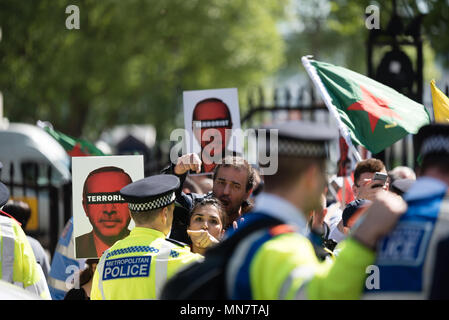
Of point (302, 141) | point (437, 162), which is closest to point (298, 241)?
A: point (302, 141)

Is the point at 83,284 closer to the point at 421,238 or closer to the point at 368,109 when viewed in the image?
the point at 368,109

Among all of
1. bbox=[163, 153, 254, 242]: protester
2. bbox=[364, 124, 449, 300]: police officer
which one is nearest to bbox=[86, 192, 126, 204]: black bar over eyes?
bbox=[163, 153, 254, 242]: protester

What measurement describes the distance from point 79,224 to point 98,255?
10.6 inches

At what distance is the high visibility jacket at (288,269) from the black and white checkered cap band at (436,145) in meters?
0.47

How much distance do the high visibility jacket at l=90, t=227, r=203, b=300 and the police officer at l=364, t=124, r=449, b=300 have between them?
1316 millimetres

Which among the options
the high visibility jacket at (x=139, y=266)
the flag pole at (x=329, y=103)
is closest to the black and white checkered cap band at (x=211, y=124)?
the flag pole at (x=329, y=103)

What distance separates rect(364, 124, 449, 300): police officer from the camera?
246cm

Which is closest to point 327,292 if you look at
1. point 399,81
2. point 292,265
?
point 292,265

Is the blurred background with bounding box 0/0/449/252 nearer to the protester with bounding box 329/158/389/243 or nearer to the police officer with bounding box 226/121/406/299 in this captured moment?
the protester with bounding box 329/158/389/243

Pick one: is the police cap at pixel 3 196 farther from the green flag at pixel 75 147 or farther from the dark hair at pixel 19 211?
the green flag at pixel 75 147

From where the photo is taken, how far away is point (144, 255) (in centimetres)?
367

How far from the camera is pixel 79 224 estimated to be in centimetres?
521

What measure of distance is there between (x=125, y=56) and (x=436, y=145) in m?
19.8

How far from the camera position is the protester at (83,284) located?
5.20 metres
